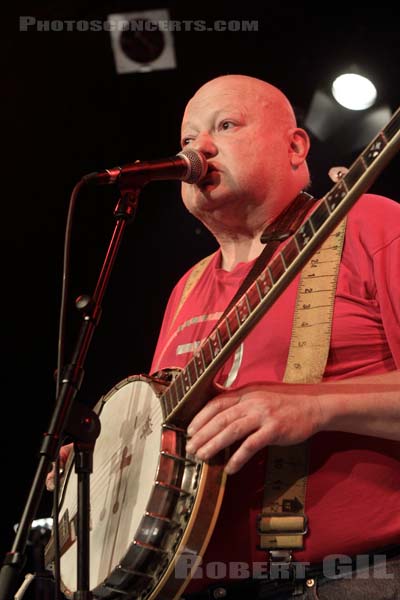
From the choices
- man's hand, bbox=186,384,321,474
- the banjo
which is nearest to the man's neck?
the banjo

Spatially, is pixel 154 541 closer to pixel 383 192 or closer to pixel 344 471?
pixel 344 471

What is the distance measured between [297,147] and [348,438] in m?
1.08

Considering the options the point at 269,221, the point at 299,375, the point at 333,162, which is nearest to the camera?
the point at 299,375

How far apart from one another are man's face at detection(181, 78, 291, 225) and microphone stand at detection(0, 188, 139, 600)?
21.6 inches

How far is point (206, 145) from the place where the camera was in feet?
7.96

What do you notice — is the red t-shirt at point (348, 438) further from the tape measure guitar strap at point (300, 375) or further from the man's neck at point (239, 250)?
the man's neck at point (239, 250)

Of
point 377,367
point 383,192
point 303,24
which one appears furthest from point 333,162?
point 377,367

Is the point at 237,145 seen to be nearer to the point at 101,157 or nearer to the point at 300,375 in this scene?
the point at 300,375

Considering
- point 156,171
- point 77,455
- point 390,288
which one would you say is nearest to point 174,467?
point 77,455

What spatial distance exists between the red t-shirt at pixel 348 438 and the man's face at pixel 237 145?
0.40 m

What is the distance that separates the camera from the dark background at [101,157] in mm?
3814

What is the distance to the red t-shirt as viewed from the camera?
1815 millimetres

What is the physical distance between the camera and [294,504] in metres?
1.83

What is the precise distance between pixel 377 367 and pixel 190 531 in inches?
23.9
